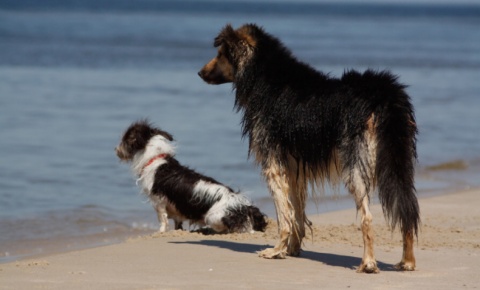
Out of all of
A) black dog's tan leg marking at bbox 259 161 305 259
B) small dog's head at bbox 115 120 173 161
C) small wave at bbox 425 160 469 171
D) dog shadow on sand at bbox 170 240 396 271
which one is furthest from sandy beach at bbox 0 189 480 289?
small wave at bbox 425 160 469 171

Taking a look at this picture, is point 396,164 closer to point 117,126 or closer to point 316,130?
point 316,130

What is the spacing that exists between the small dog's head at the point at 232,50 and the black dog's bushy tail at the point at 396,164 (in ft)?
Answer: 4.79

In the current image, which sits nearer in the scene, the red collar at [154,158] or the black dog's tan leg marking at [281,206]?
the black dog's tan leg marking at [281,206]

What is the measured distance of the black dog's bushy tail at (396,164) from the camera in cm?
737

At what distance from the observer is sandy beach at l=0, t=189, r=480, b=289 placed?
7.11 m

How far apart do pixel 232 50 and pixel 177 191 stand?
231 centimetres

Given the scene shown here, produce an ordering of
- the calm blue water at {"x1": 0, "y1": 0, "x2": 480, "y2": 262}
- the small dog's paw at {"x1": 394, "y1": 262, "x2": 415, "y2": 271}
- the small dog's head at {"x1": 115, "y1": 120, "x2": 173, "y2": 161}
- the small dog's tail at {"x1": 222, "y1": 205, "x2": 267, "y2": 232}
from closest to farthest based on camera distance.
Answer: the small dog's paw at {"x1": 394, "y1": 262, "x2": 415, "y2": 271}, the small dog's tail at {"x1": 222, "y1": 205, "x2": 267, "y2": 232}, the small dog's head at {"x1": 115, "y1": 120, "x2": 173, "y2": 161}, the calm blue water at {"x1": 0, "y1": 0, "x2": 480, "y2": 262}

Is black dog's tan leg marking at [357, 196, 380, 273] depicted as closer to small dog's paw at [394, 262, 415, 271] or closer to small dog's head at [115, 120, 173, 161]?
small dog's paw at [394, 262, 415, 271]

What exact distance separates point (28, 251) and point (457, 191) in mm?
6188

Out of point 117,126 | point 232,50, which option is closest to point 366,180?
point 232,50

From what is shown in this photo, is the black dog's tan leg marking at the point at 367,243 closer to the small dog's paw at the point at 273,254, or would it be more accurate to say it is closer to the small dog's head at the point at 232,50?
the small dog's paw at the point at 273,254

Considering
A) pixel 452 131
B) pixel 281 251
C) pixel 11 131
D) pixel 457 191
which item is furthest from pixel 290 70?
pixel 452 131

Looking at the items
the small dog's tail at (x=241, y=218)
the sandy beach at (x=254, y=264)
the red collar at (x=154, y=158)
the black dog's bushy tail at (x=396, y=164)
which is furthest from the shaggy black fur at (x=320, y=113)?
the red collar at (x=154, y=158)

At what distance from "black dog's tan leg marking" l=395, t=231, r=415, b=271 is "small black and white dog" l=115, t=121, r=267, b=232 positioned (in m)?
2.51
